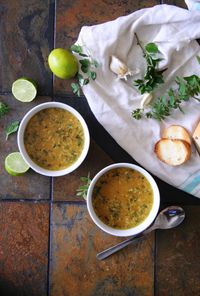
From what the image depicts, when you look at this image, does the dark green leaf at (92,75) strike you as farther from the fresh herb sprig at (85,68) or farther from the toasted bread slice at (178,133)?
the toasted bread slice at (178,133)

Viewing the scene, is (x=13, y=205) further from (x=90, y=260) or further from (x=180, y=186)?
(x=180, y=186)

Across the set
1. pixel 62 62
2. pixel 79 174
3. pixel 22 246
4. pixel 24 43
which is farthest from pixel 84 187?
pixel 24 43

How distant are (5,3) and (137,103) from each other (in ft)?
1.80

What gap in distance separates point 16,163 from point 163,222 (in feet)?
1.68

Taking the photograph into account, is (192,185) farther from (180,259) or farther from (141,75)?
(141,75)

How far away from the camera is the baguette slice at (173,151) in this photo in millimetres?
1518

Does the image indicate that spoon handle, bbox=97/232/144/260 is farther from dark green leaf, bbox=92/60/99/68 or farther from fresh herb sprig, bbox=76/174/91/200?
dark green leaf, bbox=92/60/99/68

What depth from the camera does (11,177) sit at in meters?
1.58

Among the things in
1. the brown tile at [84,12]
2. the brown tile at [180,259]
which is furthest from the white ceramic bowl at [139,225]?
the brown tile at [84,12]

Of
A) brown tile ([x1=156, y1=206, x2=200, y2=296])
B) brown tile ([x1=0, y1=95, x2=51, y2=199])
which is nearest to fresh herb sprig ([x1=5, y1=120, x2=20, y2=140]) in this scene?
brown tile ([x1=0, y1=95, x2=51, y2=199])

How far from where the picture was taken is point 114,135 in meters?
1.56

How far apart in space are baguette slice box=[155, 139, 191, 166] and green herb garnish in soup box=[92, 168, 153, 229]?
98 millimetres

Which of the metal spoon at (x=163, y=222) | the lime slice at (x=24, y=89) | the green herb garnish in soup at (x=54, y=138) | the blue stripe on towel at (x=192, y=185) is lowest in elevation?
the metal spoon at (x=163, y=222)

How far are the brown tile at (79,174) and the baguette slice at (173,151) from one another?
169 mm
